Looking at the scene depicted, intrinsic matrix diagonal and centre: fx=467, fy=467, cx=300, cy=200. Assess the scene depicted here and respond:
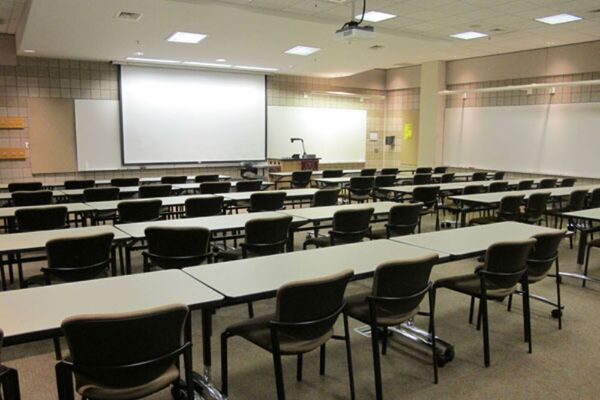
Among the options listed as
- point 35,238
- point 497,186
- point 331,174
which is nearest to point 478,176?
point 497,186

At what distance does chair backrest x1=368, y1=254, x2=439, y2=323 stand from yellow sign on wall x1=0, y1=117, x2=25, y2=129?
31.7 ft

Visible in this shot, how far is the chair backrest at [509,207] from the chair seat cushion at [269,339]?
13.7 ft

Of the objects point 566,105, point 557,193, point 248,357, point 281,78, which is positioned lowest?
point 248,357

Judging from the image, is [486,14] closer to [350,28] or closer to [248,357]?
[350,28]

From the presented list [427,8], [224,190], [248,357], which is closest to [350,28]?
[427,8]

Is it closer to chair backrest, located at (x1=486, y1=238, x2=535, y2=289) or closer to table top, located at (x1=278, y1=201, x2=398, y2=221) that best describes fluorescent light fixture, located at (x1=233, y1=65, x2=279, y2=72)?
table top, located at (x1=278, y1=201, x2=398, y2=221)

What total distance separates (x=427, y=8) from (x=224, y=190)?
13.7ft

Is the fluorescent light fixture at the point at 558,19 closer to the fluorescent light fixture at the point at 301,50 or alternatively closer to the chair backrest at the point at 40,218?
the fluorescent light fixture at the point at 301,50

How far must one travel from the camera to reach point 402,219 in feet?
16.0

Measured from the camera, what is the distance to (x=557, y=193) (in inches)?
270

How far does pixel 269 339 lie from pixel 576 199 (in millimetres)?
5738

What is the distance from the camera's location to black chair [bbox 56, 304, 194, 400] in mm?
1695

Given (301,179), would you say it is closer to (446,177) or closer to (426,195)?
(446,177)

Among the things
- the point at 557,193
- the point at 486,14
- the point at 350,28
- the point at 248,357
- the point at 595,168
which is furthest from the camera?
the point at 595,168
